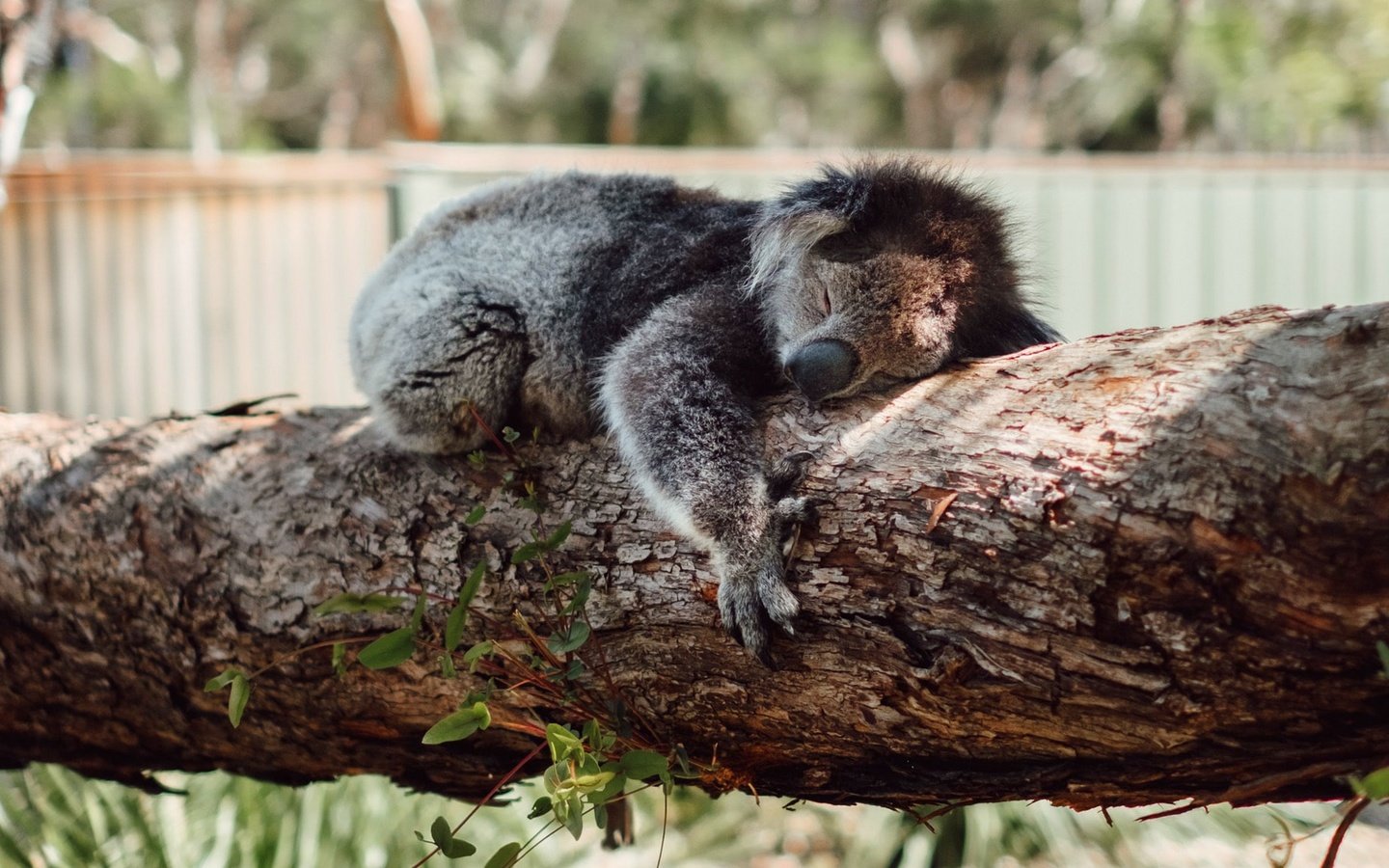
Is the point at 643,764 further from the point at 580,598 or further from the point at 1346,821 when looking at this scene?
the point at 1346,821

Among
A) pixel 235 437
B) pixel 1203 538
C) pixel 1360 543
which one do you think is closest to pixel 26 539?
pixel 235 437

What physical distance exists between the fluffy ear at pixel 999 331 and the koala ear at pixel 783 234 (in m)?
0.32

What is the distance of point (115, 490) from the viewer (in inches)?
103

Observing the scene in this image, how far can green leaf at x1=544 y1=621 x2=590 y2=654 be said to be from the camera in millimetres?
1930

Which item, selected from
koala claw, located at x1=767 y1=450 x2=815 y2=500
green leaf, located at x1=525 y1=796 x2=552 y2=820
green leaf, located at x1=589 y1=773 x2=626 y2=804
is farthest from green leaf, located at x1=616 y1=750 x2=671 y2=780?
koala claw, located at x1=767 y1=450 x2=815 y2=500

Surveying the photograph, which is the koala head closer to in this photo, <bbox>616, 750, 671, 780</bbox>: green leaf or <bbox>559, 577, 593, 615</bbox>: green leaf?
<bbox>559, 577, 593, 615</bbox>: green leaf

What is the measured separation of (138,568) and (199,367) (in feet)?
17.0

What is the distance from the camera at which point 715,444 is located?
2.16 m

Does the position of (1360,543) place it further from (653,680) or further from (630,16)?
(630,16)

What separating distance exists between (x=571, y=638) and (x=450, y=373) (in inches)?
38.4

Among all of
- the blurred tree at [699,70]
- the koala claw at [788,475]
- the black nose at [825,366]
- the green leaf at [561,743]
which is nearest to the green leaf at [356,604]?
the green leaf at [561,743]

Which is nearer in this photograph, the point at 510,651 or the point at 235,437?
the point at 510,651

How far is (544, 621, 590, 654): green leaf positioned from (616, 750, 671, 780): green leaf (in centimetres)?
20

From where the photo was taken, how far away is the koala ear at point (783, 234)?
2246 mm
